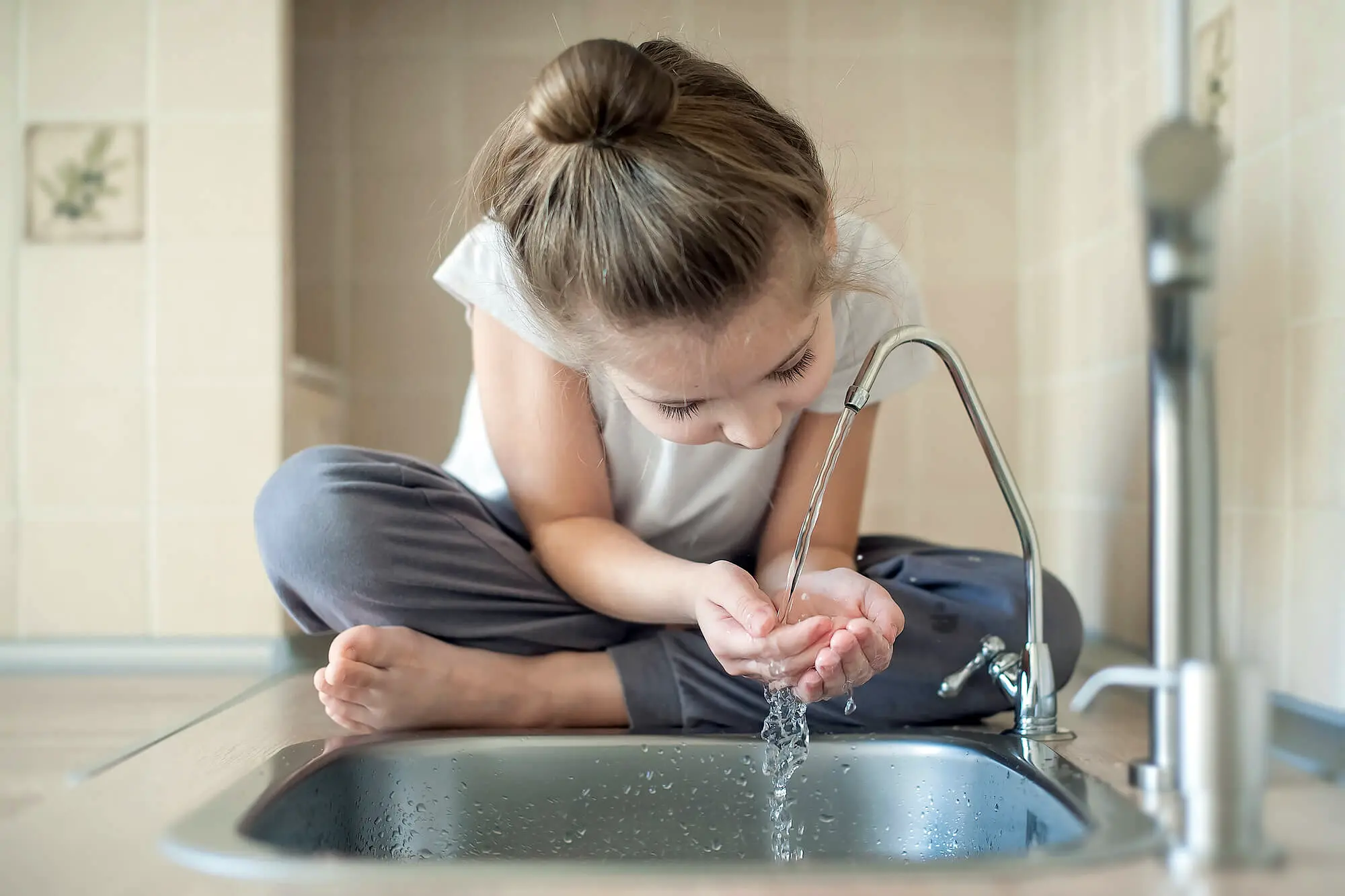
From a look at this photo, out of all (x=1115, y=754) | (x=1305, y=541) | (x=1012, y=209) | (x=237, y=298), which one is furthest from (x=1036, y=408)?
(x=237, y=298)

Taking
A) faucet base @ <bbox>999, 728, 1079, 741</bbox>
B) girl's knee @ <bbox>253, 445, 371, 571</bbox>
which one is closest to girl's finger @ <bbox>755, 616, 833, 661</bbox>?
faucet base @ <bbox>999, 728, 1079, 741</bbox>

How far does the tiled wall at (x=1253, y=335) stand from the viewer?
106 centimetres

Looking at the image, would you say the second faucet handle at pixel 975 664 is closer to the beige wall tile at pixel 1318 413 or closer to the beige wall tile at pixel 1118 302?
the beige wall tile at pixel 1318 413

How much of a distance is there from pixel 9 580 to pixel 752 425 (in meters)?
1.35

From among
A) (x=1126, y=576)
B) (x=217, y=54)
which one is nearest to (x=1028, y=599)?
(x=1126, y=576)

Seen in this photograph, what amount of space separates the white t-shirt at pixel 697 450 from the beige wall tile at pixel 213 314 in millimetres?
560

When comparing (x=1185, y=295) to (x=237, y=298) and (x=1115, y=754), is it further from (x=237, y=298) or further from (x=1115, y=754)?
(x=237, y=298)

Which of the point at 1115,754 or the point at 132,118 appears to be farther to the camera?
the point at 132,118

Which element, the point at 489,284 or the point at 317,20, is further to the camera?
the point at 317,20

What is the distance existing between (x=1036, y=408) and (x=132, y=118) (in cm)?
144

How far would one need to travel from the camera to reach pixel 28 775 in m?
0.98

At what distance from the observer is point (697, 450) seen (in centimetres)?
124

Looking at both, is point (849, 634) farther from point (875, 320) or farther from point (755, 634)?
point (875, 320)

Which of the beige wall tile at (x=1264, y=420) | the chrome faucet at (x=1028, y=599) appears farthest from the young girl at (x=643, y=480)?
the beige wall tile at (x=1264, y=420)
